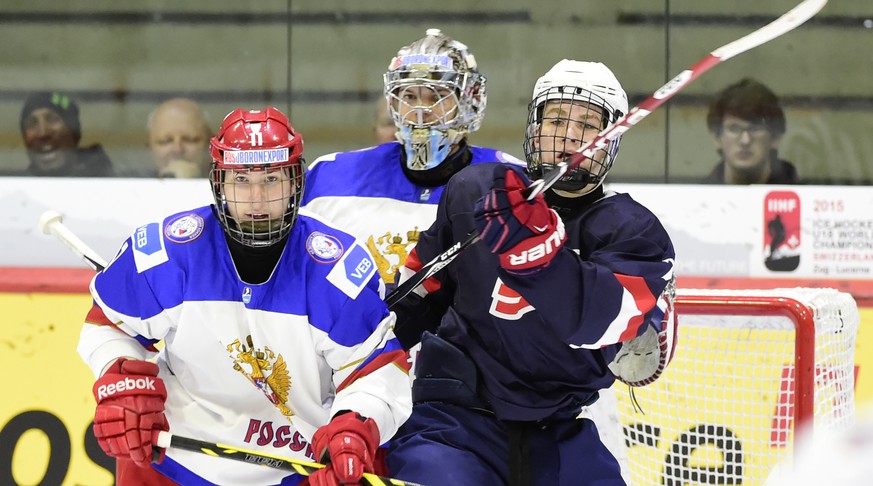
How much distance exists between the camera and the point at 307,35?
4457 millimetres

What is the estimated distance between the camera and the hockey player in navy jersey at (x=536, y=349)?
6.95 ft

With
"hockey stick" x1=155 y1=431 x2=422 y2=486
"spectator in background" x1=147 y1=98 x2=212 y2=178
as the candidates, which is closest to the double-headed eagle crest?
"hockey stick" x1=155 y1=431 x2=422 y2=486

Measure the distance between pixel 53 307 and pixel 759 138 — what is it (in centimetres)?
251

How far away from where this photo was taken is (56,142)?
14.3ft

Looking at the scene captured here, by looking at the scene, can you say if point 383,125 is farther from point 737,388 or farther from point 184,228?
point 184,228

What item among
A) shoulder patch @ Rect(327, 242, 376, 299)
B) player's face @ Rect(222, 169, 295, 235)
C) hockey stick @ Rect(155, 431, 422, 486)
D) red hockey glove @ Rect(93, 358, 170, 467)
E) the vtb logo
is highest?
player's face @ Rect(222, 169, 295, 235)

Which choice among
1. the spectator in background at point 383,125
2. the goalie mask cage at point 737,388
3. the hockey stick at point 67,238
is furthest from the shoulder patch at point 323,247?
the spectator in background at point 383,125

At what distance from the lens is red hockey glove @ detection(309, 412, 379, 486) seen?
78.2 inches

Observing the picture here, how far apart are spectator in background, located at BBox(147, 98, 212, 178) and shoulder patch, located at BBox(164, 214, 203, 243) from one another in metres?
1.98

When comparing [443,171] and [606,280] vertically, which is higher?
[443,171]

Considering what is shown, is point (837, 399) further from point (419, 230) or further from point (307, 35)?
point (307, 35)

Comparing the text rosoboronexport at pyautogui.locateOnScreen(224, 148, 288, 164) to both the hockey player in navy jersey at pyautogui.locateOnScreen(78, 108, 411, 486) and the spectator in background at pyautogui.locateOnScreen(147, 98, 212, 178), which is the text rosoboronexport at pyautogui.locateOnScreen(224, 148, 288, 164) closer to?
the hockey player in navy jersey at pyautogui.locateOnScreen(78, 108, 411, 486)

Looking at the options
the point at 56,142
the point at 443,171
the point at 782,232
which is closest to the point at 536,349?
the point at 443,171

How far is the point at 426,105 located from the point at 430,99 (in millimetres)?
22
